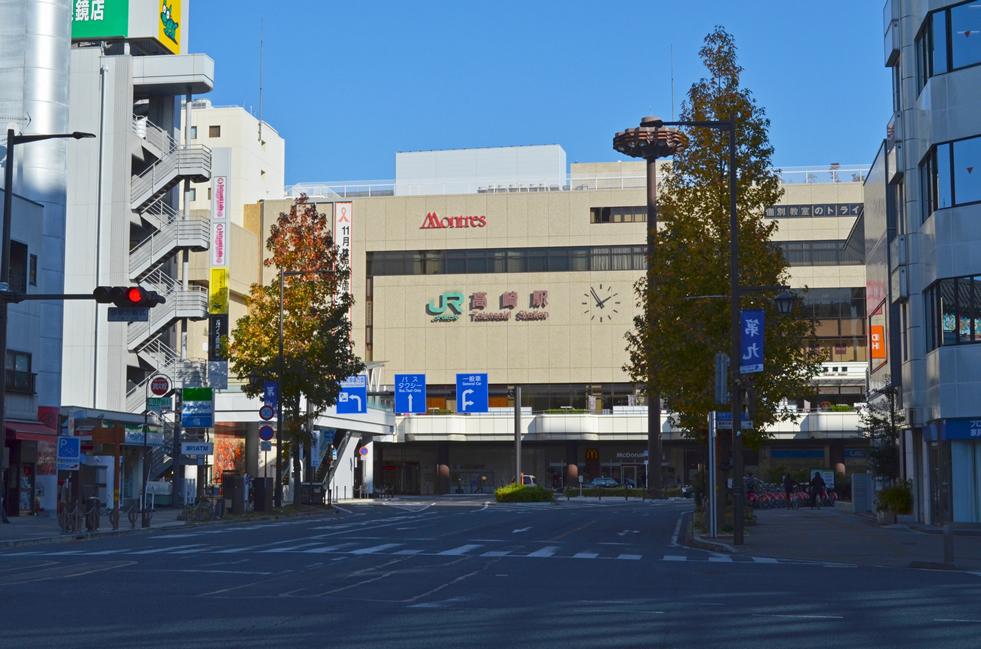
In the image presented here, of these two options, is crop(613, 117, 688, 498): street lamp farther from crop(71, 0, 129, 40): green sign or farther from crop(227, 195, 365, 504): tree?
crop(71, 0, 129, 40): green sign

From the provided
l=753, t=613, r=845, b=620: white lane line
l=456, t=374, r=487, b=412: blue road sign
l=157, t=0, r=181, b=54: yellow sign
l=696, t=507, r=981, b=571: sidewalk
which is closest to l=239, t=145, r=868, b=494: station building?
l=456, t=374, r=487, b=412: blue road sign

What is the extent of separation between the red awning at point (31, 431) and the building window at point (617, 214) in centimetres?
5822

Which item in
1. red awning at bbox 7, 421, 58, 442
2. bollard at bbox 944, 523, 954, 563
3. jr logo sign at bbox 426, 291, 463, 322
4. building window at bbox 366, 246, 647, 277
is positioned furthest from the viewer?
jr logo sign at bbox 426, 291, 463, 322

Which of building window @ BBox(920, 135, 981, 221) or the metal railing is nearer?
building window @ BBox(920, 135, 981, 221)

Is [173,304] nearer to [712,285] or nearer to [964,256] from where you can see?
[712,285]

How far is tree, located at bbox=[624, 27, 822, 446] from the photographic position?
31.7m

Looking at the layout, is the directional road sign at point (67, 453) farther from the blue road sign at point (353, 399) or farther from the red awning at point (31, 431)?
the blue road sign at point (353, 399)

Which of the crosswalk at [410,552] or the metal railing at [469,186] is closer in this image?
the crosswalk at [410,552]

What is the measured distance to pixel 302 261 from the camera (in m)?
52.2

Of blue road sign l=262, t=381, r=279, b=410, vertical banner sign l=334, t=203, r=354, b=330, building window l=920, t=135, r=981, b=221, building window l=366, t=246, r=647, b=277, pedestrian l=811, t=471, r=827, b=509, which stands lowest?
pedestrian l=811, t=471, r=827, b=509

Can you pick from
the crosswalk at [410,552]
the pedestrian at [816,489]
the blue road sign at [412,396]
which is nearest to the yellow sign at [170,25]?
the blue road sign at [412,396]

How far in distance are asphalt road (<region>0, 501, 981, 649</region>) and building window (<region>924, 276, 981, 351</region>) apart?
1277 cm

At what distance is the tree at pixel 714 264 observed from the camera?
104ft

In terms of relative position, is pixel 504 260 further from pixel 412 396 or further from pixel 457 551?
pixel 457 551
